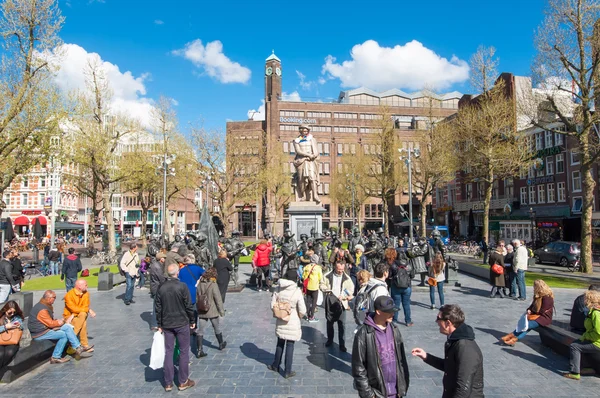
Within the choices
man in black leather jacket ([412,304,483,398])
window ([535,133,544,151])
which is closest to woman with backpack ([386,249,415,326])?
man in black leather jacket ([412,304,483,398])

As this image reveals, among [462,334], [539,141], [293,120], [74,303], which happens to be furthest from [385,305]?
[293,120]

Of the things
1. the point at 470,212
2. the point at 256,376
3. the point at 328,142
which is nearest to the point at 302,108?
the point at 328,142

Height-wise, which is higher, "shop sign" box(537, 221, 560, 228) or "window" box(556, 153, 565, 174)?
"window" box(556, 153, 565, 174)

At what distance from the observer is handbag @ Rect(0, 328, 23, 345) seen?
5746 mm

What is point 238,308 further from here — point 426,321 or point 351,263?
point 426,321

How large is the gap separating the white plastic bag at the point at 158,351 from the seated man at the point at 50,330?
8.62ft

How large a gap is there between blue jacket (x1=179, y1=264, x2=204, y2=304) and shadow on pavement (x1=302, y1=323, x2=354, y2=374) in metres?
2.48

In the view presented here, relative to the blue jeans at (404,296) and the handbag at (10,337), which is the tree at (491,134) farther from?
the handbag at (10,337)

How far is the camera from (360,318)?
7324mm

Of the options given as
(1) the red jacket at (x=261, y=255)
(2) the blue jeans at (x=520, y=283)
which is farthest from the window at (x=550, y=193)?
(1) the red jacket at (x=261, y=255)

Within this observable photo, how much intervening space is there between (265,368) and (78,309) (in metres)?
3.81

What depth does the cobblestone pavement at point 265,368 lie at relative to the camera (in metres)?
5.59

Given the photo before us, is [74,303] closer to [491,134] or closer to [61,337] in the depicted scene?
[61,337]

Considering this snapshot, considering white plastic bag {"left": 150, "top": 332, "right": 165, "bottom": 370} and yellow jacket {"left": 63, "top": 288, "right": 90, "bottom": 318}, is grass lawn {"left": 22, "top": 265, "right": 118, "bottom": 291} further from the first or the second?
white plastic bag {"left": 150, "top": 332, "right": 165, "bottom": 370}
